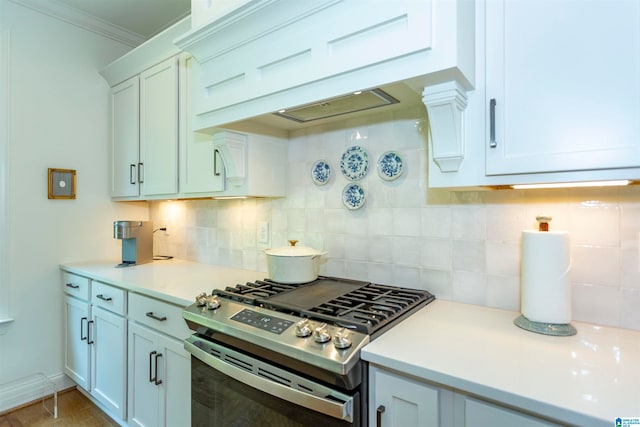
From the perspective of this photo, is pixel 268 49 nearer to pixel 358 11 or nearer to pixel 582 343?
pixel 358 11

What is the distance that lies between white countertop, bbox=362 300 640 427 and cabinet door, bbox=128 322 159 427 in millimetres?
1272

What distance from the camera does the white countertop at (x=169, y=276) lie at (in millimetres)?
1600

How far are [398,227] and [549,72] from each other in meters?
0.79

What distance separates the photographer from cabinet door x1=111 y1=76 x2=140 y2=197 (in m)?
2.40

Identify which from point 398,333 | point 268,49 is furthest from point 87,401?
point 268,49

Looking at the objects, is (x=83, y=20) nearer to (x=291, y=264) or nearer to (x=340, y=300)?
(x=291, y=264)

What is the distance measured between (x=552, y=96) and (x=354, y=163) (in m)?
0.85

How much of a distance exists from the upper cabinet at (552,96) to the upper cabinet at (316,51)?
3.5 inches

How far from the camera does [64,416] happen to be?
2.11 meters

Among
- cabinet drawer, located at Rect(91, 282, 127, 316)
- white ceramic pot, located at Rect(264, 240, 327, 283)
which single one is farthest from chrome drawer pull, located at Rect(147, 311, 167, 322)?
white ceramic pot, located at Rect(264, 240, 327, 283)

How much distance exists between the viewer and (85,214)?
2.53m

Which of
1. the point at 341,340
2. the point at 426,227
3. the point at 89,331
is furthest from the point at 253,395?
the point at 89,331

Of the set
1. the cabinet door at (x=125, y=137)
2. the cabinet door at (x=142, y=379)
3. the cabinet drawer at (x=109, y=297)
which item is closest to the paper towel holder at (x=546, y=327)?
the cabinet door at (x=142, y=379)

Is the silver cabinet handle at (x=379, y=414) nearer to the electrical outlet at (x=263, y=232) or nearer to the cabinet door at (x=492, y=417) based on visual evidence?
the cabinet door at (x=492, y=417)
